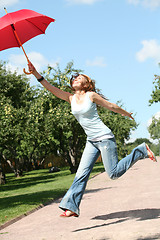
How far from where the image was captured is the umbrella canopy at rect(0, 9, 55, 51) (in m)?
5.83

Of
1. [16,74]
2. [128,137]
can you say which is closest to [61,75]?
[16,74]

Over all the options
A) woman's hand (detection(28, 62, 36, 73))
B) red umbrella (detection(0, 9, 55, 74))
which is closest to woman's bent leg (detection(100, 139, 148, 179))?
woman's hand (detection(28, 62, 36, 73))

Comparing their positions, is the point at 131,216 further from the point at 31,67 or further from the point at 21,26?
the point at 21,26

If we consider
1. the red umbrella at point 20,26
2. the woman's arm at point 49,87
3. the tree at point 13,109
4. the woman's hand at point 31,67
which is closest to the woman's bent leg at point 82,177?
the woman's arm at point 49,87

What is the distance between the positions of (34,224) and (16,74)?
29520 millimetres

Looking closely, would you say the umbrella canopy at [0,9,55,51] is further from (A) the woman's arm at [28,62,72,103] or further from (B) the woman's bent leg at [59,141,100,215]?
(B) the woman's bent leg at [59,141,100,215]

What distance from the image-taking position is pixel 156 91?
2939 cm

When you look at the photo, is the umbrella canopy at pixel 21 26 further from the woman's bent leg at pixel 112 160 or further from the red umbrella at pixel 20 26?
the woman's bent leg at pixel 112 160

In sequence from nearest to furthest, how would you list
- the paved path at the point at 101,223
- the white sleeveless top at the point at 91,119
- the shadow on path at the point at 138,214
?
the paved path at the point at 101,223 → the white sleeveless top at the point at 91,119 → the shadow on path at the point at 138,214

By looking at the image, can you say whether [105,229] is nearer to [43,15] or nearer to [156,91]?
Answer: [43,15]

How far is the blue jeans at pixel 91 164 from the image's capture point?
218 inches

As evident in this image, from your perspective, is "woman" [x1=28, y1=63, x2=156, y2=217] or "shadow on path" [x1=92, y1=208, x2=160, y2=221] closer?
"woman" [x1=28, y1=63, x2=156, y2=217]

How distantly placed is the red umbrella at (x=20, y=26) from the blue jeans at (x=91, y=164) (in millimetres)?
1962

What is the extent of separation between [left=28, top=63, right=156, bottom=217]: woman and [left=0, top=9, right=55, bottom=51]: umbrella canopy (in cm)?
79
